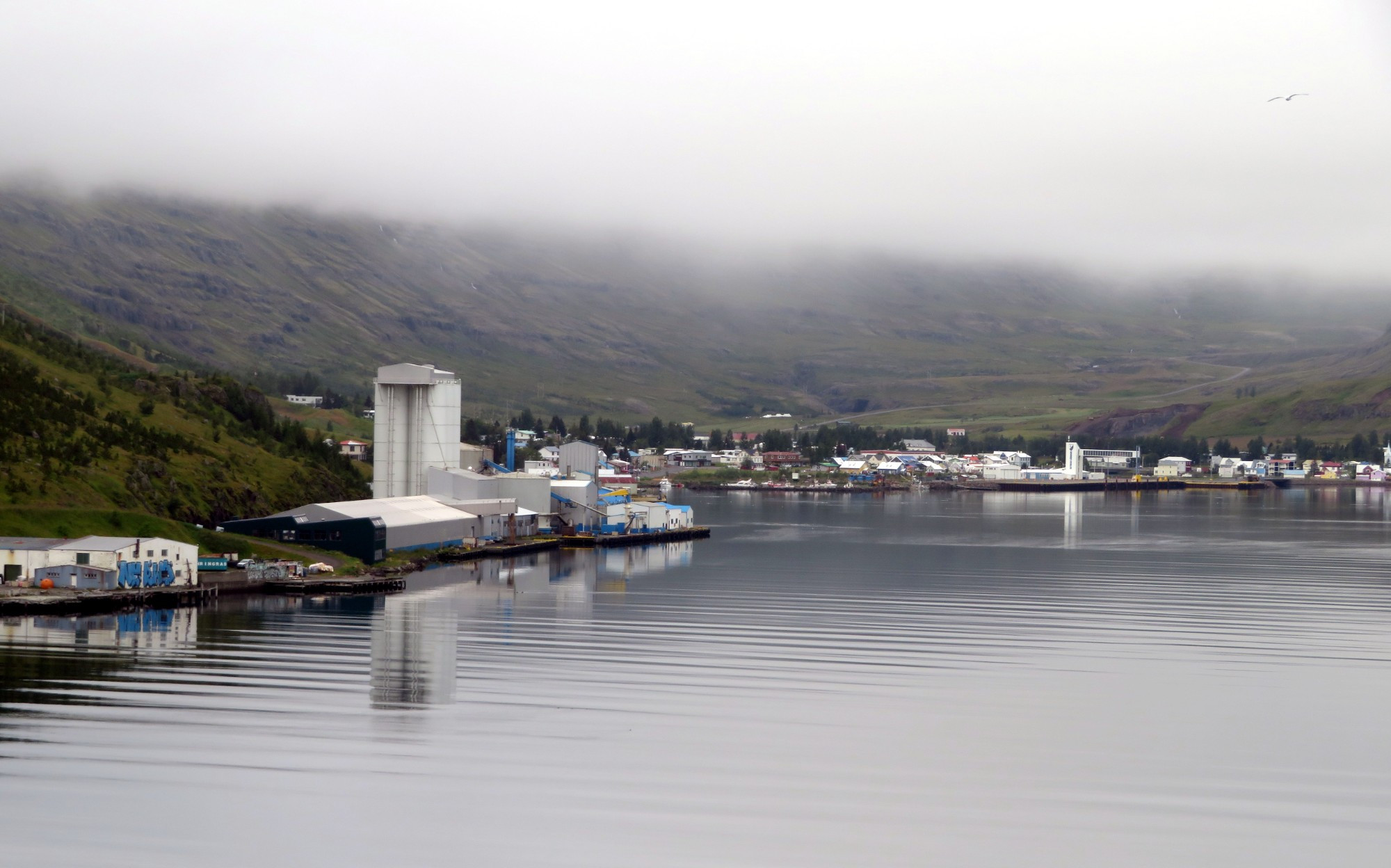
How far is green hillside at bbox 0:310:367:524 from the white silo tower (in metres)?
3.29

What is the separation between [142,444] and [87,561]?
54.1 feet

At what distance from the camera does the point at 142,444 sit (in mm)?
58000

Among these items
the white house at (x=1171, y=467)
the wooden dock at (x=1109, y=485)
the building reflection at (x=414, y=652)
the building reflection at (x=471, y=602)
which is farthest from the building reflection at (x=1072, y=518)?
the building reflection at (x=414, y=652)

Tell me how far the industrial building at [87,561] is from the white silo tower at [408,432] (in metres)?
26.1

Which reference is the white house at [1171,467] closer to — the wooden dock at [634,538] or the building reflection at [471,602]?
the wooden dock at [634,538]

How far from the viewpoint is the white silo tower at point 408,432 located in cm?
7012

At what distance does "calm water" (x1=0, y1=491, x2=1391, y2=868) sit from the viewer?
20.5 m

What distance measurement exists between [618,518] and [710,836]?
186ft

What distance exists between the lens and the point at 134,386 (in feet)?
236

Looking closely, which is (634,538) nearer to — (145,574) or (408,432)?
Result: (408,432)

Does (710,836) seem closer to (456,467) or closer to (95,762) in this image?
(95,762)

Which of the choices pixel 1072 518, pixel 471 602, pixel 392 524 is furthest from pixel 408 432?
pixel 1072 518

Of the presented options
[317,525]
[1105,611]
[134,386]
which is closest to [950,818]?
[1105,611]

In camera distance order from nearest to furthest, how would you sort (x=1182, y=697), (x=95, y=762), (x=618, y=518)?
(x=95, y=762)
(x=1182, y=697)
(x=618, y=518)
